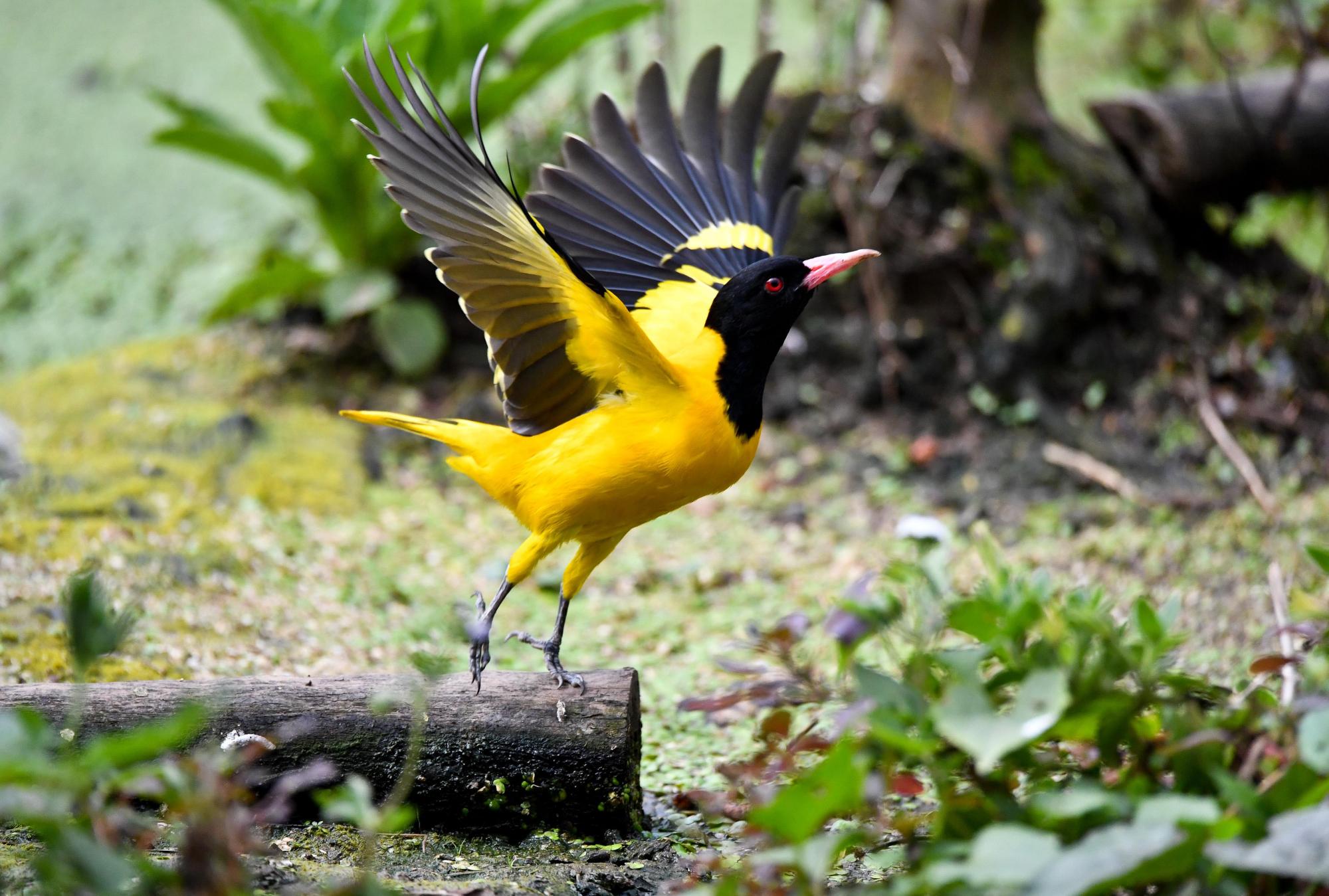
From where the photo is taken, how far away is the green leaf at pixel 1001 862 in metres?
1.42

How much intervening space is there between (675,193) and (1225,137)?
3139 millimetres

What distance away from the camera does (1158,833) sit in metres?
1.44

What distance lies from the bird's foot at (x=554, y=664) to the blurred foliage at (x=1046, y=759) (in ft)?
2.50

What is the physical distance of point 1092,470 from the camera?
4.77 metres

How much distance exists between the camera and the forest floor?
356 centimetres

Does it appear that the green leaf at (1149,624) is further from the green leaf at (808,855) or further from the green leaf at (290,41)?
the green leaf at (290,41)

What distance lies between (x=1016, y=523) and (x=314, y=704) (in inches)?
118

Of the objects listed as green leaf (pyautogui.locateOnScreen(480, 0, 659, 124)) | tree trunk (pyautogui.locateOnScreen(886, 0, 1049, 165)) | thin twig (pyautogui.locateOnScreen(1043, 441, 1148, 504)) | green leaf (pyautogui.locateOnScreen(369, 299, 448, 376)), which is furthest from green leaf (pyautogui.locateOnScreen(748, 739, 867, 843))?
tree trunk (pyautogui.locateOnScreen(886, 0, 1049, 165))

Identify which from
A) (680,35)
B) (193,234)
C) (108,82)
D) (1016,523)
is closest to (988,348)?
(1016,523)

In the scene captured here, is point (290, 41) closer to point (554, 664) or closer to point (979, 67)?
point (979, 67)

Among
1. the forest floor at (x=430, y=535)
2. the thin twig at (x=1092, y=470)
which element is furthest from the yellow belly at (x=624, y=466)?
the thin twig at (x=1092, y=470)

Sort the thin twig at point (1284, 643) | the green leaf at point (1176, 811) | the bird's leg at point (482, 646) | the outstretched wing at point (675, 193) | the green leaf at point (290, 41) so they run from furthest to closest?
the green leaf at point (290, 41), the outstretched wing at point (675, 193), the bird's leg at point (482, 646), the thin twig at point (1284, 643), the green leaf at point (1176, 811)

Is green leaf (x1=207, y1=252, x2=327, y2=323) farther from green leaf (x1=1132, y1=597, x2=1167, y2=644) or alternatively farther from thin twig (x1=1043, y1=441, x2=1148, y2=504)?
green leaf (x1=1132, y1=597, x2=1167, y2=644)

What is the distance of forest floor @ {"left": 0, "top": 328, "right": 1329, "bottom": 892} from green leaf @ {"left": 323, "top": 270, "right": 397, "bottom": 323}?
0.42 meters
